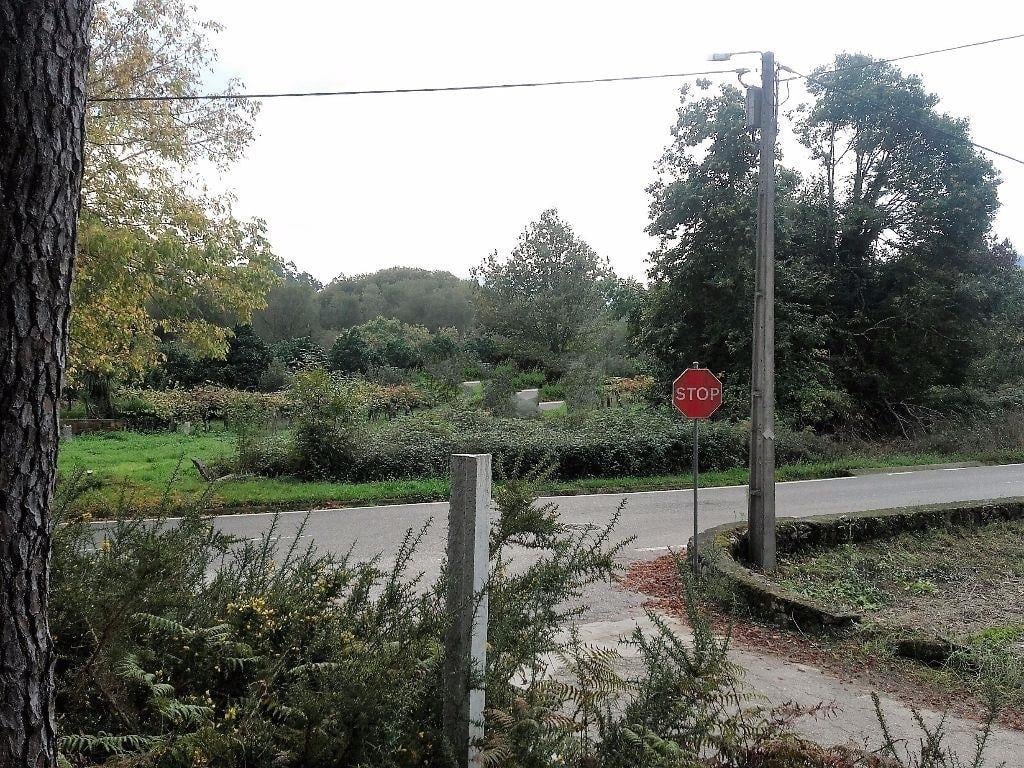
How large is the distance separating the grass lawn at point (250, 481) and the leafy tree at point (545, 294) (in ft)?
44.6

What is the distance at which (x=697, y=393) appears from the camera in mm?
9031

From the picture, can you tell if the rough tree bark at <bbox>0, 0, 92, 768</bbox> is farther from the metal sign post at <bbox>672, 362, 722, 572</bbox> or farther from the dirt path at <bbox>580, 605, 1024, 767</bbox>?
the metal sign post at <bbox>672, 362, 722, 572</bbox>

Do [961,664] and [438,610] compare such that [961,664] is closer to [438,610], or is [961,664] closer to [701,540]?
[701,540]

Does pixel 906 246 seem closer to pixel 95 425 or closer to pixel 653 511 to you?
pixel 653 511

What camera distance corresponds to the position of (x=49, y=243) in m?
1.84

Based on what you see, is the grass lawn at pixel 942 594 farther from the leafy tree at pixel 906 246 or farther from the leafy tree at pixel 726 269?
the leafy tree at pixel 906 246

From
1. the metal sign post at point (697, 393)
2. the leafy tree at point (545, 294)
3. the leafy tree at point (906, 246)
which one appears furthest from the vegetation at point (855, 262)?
the metal sign post at point (697, 393)

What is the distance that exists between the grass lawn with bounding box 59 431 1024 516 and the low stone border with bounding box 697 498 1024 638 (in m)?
5.20

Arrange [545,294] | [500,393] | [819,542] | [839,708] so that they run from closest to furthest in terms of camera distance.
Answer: [839,708] → [819,542] → [500,393] → [545,294]

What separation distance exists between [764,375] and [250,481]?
375 inches

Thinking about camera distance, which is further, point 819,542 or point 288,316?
point 288,316

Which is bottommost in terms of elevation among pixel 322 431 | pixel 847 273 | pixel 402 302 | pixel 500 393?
pixel 322 431

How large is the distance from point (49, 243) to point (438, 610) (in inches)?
71.3

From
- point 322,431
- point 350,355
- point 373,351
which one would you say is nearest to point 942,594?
point 322,431
